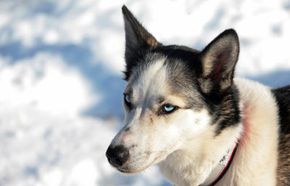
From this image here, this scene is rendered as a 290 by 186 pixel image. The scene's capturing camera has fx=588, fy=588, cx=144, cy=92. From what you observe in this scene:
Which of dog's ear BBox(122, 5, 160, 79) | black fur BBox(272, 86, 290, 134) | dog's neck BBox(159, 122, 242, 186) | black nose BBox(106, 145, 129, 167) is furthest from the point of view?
dog's ear BBox(122, 5, 160, 79)

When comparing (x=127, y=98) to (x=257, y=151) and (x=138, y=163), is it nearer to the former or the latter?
(x=138, y=163)

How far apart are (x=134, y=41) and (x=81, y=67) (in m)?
2.30

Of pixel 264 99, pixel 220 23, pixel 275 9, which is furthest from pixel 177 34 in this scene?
pixel 264 99

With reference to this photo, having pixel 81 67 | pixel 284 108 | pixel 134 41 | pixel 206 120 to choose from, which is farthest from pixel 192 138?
pixel 81 67

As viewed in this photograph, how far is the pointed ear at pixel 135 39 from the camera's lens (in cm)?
334

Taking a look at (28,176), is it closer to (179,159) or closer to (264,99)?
(179,159)

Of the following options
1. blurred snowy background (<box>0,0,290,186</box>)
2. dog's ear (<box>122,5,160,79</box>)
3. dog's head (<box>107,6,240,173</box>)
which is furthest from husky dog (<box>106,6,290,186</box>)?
Answer: blurred snowy background (<box>0,0,290,186</box>)

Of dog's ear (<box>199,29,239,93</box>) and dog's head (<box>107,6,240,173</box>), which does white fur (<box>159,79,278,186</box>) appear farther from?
dog's ear (<box>199,29,239,93</box>)

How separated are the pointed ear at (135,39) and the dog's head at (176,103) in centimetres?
20

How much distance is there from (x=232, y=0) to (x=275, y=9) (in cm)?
49

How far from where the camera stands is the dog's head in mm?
2836

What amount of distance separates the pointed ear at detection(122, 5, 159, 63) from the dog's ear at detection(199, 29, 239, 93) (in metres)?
0.45

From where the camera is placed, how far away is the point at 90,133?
16.0 ft

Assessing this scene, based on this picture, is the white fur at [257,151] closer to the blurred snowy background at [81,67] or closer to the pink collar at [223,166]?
the pink collar at [223,166]
